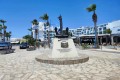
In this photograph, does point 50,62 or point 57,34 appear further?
point 57,34

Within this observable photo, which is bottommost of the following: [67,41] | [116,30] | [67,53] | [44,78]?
[44,78]

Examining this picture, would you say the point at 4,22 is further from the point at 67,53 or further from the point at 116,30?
the point at 67,53

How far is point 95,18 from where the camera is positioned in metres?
37.4

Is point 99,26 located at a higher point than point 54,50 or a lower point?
higher

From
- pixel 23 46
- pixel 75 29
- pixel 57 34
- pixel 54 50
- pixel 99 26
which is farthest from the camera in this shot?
pixel 75 29

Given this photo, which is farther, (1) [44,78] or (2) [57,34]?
(2) [57,34]

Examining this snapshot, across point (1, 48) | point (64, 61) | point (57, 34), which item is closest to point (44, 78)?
point (64, 61)

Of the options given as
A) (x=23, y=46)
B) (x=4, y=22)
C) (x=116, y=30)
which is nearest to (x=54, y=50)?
(x=23, y=46)

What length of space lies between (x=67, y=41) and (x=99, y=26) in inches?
3457

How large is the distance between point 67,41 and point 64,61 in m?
2.81

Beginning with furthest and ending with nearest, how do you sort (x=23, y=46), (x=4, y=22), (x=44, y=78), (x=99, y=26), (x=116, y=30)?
(x=99, y=26) < (x=4, y=22) < (x=116, y=30) < (x=23, y=46) < (x=44, y=78)

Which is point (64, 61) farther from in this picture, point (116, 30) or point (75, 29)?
point (75, 29)

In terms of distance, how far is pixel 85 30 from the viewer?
111562 mm

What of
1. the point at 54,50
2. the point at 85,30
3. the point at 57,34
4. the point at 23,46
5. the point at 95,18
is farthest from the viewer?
the point at 85,30
